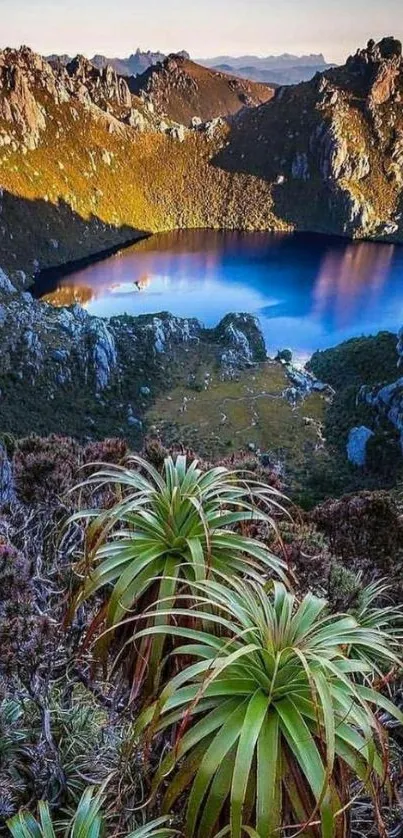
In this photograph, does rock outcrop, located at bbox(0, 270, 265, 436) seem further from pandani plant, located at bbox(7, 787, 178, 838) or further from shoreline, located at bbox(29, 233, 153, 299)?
pandani plant, located at bbox(7, 787, 178, 838)

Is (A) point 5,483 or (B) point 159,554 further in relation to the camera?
(A) point 5,483

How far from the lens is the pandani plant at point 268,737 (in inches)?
50.7

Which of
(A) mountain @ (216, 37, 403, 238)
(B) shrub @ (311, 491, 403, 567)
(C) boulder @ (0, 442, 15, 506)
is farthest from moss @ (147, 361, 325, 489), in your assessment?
(A) mountain @ (216, 37, 403, 238)

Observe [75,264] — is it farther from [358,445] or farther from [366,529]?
[366,529]

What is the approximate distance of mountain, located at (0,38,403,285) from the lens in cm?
9888

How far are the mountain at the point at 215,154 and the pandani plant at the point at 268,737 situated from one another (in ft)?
321

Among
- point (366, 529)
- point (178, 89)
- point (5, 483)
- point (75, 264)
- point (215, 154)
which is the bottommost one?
point (75, 264)

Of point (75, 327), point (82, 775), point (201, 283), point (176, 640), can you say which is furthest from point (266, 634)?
point (201, 283)

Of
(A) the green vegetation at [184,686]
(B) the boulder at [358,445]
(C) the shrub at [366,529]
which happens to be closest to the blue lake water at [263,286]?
(B) the boulder at [358,445]

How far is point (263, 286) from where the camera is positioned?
72500 mm

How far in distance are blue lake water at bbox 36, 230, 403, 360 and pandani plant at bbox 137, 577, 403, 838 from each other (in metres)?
52.4

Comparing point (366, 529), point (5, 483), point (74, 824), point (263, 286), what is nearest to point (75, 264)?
point (263, 286)

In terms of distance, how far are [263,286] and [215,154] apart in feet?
207

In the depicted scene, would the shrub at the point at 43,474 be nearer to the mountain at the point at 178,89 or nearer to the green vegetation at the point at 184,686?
the green vegetation at the point at 184,686
